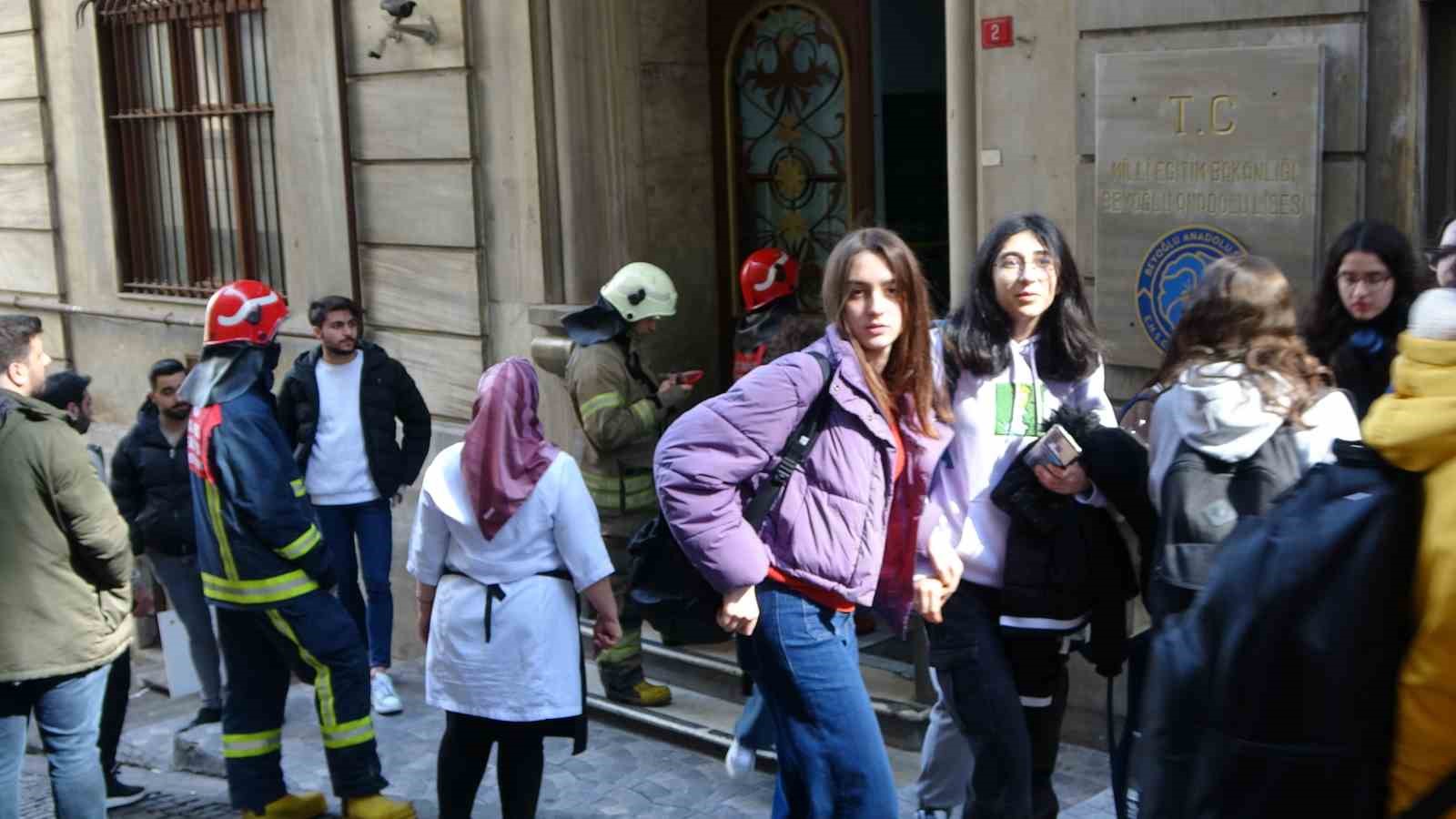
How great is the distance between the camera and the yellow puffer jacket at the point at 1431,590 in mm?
2064

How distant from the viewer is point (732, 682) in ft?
23.5

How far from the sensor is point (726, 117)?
8.55m

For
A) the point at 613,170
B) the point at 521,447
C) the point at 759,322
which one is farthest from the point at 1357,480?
the point at 613,170

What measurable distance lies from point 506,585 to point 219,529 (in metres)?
1.34

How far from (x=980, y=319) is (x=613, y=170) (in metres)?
4.19

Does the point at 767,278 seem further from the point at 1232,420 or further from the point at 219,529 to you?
the point at 1232,420

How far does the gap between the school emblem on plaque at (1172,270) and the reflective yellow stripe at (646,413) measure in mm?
2007

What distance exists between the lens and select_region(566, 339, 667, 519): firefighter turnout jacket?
688 centimetres

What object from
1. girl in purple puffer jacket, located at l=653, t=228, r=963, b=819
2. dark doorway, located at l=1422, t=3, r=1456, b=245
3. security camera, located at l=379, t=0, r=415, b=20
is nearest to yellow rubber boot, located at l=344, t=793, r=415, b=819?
girl in purple puffer jacket, located at l=653, t=228, r=963, b=819

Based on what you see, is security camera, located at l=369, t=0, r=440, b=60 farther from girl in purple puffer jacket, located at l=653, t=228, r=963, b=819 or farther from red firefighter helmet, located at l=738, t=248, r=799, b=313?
girl in purple puffer jacket, located at l=653, t=228, r=963, b=819

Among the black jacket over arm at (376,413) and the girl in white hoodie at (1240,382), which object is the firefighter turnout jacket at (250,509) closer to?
the black jacket over arm at (376,413)

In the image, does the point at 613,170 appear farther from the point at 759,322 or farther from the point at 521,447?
the point at 521,447

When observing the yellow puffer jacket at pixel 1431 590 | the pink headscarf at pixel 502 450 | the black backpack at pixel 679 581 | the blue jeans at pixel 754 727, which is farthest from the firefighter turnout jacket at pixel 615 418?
the yellow puffer jacket at pixel 1431 590

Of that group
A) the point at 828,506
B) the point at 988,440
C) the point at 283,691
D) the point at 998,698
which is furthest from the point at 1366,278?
the point at 283,691
